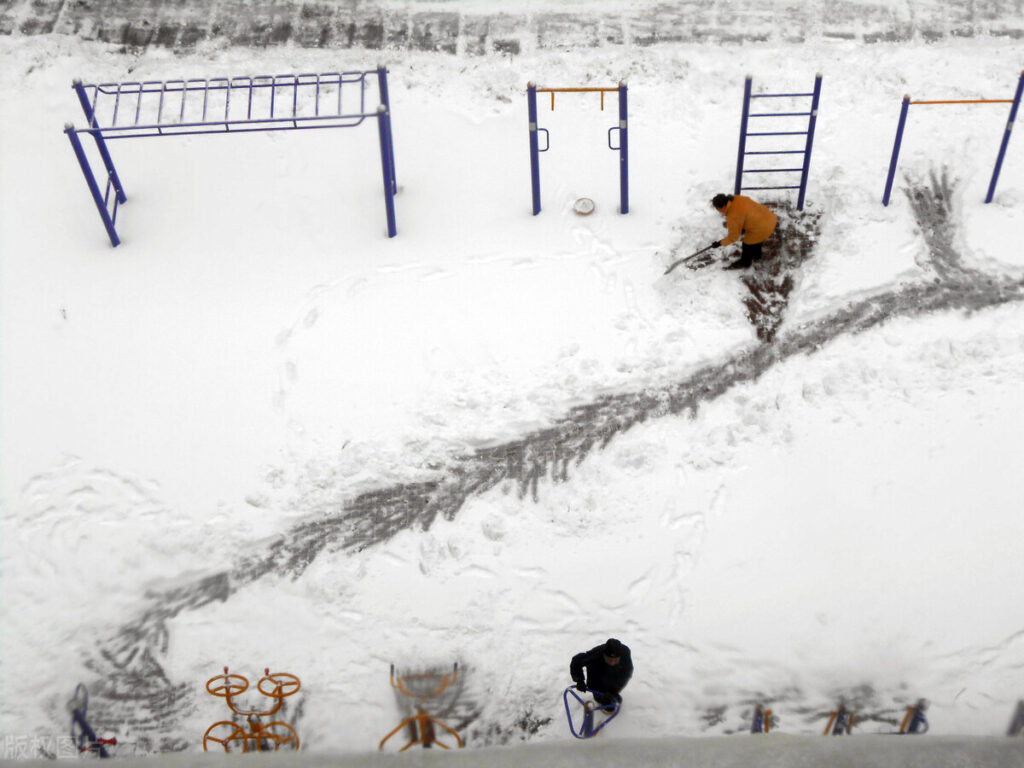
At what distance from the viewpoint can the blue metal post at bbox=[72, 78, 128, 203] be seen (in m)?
8.54

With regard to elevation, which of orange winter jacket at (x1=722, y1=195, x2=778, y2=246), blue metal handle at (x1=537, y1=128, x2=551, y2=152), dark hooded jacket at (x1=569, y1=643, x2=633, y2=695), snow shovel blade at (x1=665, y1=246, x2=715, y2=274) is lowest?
dark hooded jacket at (x1=569, y1=643, x2=633, y2=695)

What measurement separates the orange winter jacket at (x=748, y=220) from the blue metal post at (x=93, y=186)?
559 cm

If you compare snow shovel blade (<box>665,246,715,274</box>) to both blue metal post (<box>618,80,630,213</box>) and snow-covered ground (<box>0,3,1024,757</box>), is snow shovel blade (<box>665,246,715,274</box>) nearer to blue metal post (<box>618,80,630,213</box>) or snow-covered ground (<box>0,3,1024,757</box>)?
snow-covered ground (<box>0,3,1024,757</box>)

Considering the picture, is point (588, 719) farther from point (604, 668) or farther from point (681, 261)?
point (681, 261)

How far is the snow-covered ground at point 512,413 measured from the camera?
6855mm

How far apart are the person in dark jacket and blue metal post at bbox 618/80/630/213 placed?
4.55 metres

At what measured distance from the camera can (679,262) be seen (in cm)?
891

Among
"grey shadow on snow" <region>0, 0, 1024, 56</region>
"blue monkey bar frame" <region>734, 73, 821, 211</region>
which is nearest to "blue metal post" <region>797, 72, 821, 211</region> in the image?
"blue monkey bar frame" <region>734, 73, 821, 211</region>

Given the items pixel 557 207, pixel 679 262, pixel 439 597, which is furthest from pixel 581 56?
pixel 439 597

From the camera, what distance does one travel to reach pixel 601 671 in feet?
20.5

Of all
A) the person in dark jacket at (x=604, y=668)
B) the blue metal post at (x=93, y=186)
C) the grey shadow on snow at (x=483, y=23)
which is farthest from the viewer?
the grey shadow on snow at (x=483, y=23)

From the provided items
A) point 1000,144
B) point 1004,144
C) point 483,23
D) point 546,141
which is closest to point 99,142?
point 546,141

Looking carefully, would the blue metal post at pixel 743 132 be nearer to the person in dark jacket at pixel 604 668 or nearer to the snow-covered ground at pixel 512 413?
the snow-covered ground at pixel 512 413

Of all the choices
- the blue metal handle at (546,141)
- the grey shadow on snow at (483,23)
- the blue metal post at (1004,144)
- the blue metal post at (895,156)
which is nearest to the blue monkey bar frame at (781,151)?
the blue metal post at (895,156)
